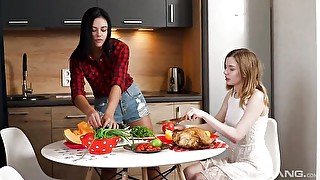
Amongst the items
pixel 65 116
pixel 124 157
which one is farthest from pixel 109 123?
pixel 65 116

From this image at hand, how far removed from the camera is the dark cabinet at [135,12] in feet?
13.9

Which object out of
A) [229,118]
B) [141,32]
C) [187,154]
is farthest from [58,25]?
[187,154]

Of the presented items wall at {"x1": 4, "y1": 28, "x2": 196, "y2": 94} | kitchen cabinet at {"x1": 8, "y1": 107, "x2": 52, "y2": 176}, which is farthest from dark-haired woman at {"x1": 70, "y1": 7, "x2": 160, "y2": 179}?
wall at {"x1": 4, "y1": 28, "x2": 196, "y2": 94}

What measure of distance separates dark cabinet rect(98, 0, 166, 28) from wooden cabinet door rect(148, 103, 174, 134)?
67 cm

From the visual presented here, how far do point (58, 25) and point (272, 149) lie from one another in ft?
6.48

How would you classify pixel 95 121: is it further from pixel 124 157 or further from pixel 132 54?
pixel 132 54

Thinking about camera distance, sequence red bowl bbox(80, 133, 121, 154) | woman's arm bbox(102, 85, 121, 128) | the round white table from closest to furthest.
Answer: the round white table
red bowl bbox(80, 133, 121, 154)
woman's arm bbox(102, 85, 121, 128)

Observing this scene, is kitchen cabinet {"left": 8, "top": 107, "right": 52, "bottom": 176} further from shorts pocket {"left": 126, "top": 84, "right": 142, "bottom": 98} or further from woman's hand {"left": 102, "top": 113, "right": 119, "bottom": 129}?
woman's hand {"left": 102, "top": 113, "right": 119, "bottom": 129}

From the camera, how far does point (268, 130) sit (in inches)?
126

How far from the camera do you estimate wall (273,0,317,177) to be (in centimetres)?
370

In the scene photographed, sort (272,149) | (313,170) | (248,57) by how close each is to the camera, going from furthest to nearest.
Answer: (313,170) < (272,149) < (248,57)

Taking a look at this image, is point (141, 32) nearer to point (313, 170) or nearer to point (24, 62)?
point (24, 62)

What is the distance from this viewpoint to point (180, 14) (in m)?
4.34

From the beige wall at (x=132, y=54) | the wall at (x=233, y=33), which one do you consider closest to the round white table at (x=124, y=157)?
the wall at (x=233, y=33)
